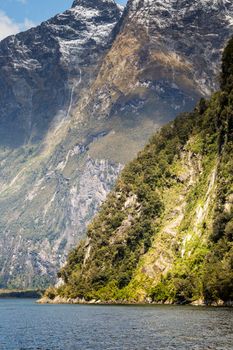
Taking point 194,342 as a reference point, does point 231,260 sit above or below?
above

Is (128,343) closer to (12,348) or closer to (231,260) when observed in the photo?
(12,348)

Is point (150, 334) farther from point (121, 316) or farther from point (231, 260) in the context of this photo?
point (231, 260)

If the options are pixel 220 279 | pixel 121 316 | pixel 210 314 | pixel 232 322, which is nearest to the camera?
pixel 232 322

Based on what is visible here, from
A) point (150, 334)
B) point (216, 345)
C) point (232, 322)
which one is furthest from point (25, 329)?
point (216, 345)

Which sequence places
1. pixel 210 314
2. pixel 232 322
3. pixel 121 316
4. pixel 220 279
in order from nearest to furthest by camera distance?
1. pixel 232 322
2. pixel 210 314
3. pixel 121 316
4. pixel 220 279

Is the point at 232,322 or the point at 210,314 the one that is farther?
the point at 210,314

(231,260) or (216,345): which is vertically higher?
(231,260)

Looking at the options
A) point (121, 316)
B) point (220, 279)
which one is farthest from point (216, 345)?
point (220, 279)

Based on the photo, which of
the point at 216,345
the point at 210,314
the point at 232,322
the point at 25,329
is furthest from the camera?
the point at 210,314

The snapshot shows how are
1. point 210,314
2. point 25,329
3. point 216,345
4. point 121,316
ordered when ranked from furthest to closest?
1. point 121,316
2. point 210,314
3. point 25,329
4. point 216,345
